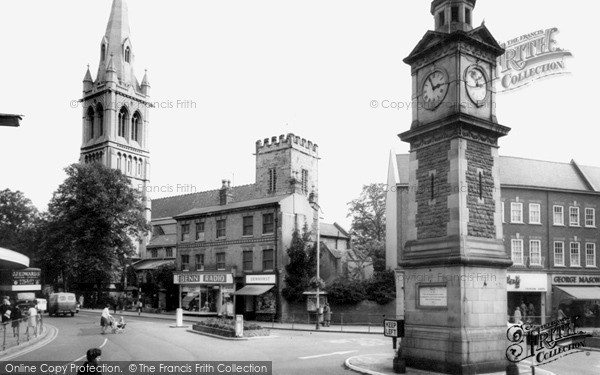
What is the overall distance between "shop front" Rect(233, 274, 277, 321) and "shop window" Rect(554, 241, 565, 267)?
68.9ft

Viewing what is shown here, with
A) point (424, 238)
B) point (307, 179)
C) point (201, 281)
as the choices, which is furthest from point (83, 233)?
point (424, 238)

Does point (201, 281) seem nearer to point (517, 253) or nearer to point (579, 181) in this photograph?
point (517, 253)

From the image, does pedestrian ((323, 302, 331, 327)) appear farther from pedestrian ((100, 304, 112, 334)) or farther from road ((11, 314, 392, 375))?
pedestrian ((100, 304, 112, 334))

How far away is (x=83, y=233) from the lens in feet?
182

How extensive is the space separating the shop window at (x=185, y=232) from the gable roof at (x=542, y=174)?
20905 millimetres

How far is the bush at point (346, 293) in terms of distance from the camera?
4003cm

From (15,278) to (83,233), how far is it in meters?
12.2

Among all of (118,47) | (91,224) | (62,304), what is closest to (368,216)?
(91,224)

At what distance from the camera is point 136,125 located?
3853 inches

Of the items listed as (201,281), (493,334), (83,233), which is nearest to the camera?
(493,334)

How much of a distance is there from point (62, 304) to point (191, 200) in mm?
42782

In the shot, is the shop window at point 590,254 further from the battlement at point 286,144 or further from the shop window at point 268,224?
the battlement at point 286,144

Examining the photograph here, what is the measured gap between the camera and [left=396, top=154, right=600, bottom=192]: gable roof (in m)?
41.5

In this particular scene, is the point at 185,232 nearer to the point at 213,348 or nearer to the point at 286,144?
the point at 286,144
